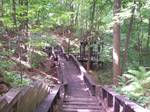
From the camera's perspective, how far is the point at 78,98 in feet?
37.8

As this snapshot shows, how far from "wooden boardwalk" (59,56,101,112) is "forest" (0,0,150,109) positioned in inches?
41.7

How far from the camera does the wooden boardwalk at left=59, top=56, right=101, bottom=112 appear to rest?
9.14 metres

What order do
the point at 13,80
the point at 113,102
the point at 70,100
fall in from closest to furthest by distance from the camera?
1. the point at 113,102
2. the point at 13,80
3. the point at 70,100

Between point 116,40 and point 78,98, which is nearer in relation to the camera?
point 78,98

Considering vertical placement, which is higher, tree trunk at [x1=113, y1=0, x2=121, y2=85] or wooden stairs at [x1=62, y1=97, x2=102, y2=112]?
tree trunk at [x1=113, y1=0, x2=121, y2=85]

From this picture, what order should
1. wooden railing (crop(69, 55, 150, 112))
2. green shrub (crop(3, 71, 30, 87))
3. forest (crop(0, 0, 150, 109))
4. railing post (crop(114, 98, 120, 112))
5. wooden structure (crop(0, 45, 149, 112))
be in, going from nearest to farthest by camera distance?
wooden structure (crop(0, 45, 149, 112)), wooden railing (crop(69, 55, 150, 112)), railing post (crop(114, 98, 120, 112)), green shrub (crop(3, 71, 30, 87)), forest (crop(0, 0, 150, 109))

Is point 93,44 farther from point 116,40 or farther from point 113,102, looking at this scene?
point 113,102

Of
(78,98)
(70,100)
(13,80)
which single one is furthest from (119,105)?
(78,98)

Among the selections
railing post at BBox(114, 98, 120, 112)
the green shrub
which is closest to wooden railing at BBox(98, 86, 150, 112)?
railing post at BBox(114, 98, 120, 112)

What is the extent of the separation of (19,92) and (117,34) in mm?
10142

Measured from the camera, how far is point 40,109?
554 cm

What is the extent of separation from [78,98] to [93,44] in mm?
13032

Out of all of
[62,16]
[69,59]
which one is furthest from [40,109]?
[69,59]

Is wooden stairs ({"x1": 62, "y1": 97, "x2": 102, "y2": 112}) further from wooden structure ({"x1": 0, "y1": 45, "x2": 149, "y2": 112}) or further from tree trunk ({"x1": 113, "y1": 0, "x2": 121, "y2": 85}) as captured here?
tree trunk ({"x1": 113, "y1": 0, "x2": 121, "y2": 85})
